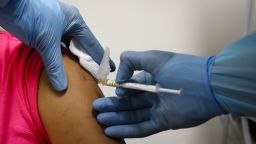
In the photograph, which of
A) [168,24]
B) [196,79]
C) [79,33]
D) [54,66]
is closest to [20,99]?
[54,66]

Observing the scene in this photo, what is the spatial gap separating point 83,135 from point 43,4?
1.36 feet

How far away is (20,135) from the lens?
97cm

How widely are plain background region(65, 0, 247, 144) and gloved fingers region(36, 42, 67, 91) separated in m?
0.42

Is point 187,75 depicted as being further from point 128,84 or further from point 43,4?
point 43,4

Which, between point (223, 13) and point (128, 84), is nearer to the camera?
point (128, 84)

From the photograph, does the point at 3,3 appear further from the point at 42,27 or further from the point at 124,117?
the point at 124,117

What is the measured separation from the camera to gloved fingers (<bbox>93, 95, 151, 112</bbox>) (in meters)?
0.98

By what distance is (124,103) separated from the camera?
998 mm

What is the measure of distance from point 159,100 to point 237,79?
236mm

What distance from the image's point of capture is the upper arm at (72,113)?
37.4 inches

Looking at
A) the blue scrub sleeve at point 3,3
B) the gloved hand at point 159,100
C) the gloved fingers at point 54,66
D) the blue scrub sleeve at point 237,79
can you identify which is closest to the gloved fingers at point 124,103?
the gloved hand at point 159,100

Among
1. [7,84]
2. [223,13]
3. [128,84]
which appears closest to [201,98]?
[128,84]

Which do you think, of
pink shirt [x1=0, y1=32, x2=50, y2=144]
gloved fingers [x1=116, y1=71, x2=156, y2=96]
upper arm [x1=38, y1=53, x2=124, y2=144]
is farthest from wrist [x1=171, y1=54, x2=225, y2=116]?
pink shirt [x1=0, y1=32, x2=50, y2=144]

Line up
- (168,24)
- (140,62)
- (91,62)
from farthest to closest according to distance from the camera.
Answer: (168,24) < (91,62) < (140,62)
